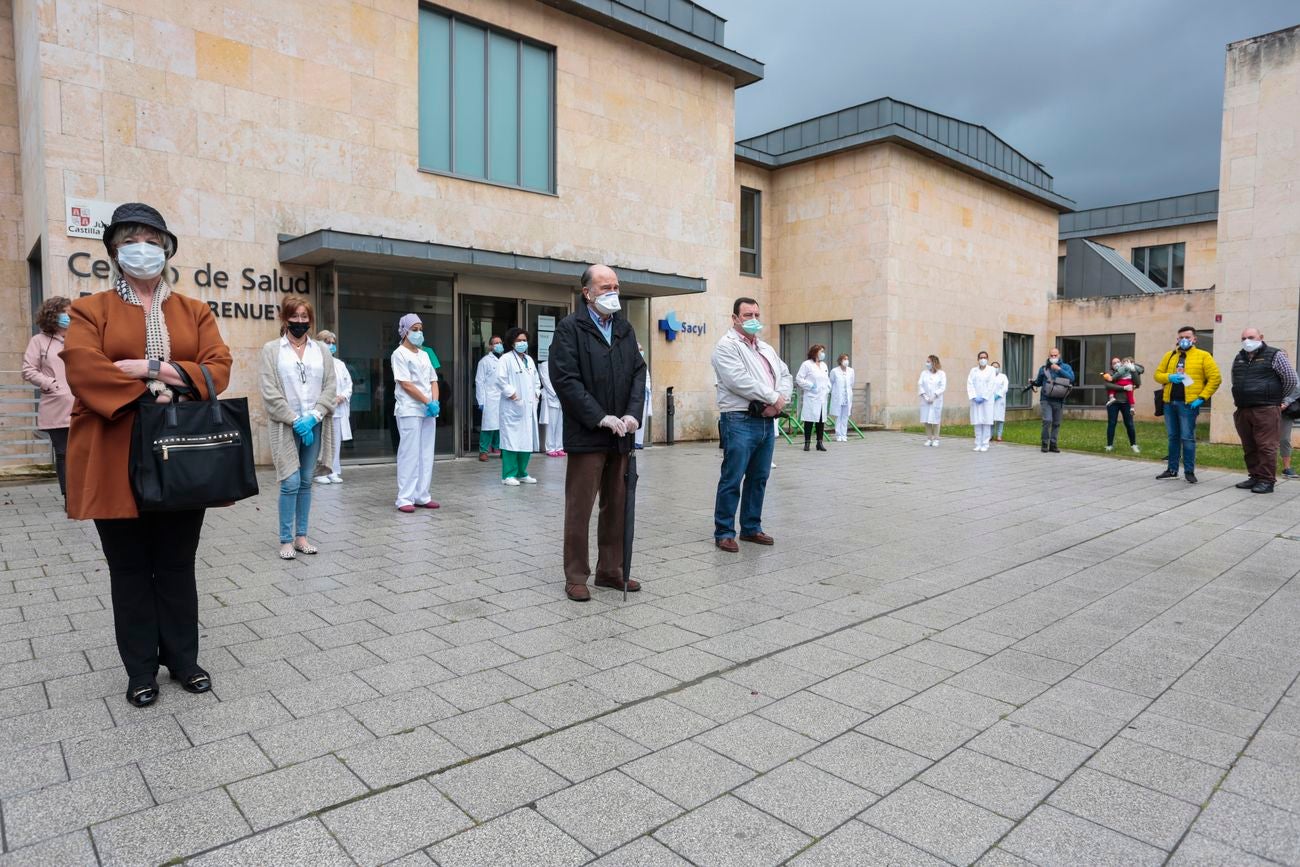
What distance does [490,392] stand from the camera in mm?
11141

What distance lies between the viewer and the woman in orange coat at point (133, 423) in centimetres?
338

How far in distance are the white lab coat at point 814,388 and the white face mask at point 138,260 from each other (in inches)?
529

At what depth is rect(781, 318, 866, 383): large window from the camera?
77.7 feet

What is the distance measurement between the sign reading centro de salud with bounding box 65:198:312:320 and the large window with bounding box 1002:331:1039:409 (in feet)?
75.2

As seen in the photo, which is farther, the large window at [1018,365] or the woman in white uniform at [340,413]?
the large window at [1018,365]

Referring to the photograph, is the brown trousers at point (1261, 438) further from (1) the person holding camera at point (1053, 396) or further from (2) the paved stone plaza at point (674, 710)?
(1) the person holding camera at point (1053, 396)

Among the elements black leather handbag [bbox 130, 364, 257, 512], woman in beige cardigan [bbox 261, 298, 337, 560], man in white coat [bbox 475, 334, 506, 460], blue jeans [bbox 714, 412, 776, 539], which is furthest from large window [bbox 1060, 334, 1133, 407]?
black leather handbag [bbox 130, 364, 257, 512]

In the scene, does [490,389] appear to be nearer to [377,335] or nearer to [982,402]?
[377,335]

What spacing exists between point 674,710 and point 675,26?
16.1 metres

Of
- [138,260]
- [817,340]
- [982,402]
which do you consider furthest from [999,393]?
[138,260]

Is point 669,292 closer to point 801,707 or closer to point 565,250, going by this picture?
point 565,250

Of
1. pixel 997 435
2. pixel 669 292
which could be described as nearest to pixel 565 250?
pixel 669 292

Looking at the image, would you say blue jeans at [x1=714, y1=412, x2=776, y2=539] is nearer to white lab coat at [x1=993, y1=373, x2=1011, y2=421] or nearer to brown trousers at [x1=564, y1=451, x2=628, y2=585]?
brown trousers at [x1=564, y1=451, x2=628, y2=585]

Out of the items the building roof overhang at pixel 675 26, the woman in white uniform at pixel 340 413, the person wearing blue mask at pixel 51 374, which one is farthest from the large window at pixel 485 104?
the person wearing blue mask at pixel 51 374
